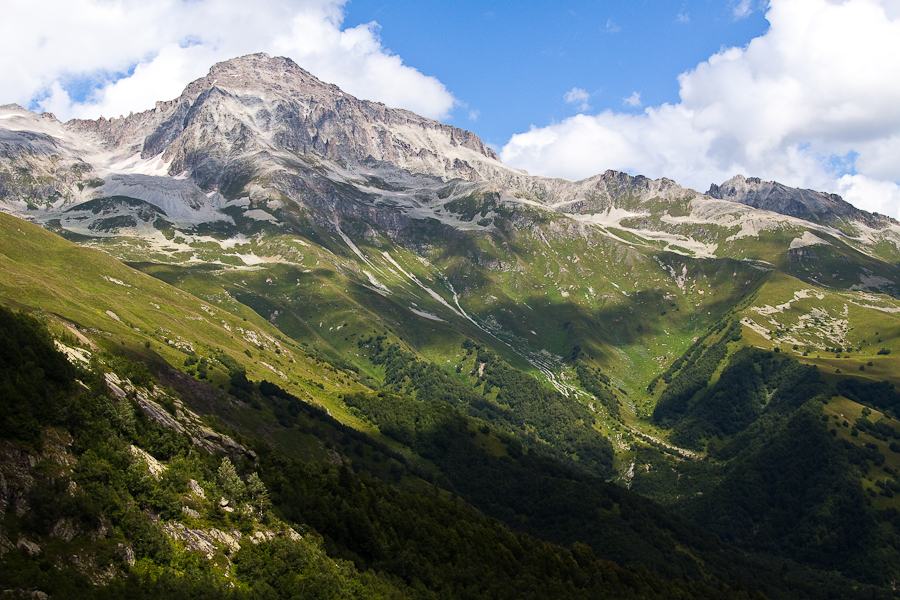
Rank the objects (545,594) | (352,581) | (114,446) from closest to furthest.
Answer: (114,446), (352,581), (545,594)

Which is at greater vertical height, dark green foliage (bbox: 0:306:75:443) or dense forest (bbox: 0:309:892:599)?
dark green foliage (bbox: 0:306:75:443)

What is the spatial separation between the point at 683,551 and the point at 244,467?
155 m

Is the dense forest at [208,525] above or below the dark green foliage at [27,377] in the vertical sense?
below

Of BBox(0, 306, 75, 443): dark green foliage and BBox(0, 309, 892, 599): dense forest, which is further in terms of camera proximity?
BBox(0, 306, 75, 443): dark green foliage

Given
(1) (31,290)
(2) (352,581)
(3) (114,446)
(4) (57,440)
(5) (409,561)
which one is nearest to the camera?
(4) (57,440)

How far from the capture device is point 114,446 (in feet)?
167

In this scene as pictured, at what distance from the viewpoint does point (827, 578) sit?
191m

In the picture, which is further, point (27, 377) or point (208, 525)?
point (208, 525)

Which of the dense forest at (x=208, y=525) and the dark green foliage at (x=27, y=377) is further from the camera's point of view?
the dark green foliage at (x=27, y=377)

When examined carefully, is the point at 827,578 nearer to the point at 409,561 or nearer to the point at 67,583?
the point at 409,561

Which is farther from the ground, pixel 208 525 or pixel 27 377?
pixel 27 377

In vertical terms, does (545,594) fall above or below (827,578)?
below

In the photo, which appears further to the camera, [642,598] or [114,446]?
[642,598]

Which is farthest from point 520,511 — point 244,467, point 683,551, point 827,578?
point 244,467
